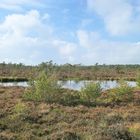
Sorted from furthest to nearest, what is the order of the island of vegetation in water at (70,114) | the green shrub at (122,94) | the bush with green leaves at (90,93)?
the green shrub at (122,94) < the bush with green leaves at (90,93) < the island of vegetation in water at (70,114)

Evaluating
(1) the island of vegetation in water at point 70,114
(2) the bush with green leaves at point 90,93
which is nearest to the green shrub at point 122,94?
(1) the island of vegetation in water at point 70,114

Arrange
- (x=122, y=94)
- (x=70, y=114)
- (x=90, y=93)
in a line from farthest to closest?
(x=122, y=94) → (x=90, y=93) → (x=70, y=114)

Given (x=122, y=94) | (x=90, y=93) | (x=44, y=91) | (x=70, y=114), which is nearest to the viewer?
(x=70, y=114)

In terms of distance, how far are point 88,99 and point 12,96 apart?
25.3ft

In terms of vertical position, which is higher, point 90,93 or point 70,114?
point 90,93

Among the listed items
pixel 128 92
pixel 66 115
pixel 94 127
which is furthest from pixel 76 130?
pixel 128 92

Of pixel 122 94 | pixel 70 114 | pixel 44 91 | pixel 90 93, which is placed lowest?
pixel 70 114

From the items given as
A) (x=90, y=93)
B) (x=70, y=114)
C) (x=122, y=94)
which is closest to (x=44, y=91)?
(x=90, y=93)

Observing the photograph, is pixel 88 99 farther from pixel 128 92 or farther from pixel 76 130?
pixel 76 130

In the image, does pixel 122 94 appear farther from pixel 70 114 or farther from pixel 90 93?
pixel 70 114

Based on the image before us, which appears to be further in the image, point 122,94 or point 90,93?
point 122,94

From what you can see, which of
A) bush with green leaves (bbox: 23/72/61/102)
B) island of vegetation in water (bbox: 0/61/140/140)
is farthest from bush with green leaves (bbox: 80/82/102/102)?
bush with green leaves (bbox: 23/72/61/102)

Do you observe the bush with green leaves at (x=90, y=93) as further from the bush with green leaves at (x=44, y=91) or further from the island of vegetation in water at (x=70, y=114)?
the bush with green leaves at (x=44, y=91)

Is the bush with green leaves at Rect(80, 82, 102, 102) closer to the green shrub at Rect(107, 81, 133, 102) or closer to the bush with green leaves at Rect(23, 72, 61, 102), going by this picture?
the green shrub at Rect(107, 81, 133, 102)
